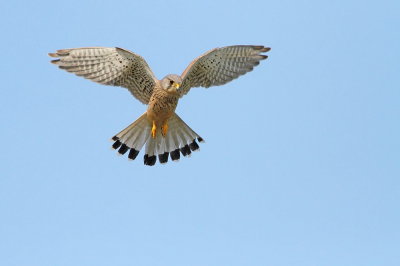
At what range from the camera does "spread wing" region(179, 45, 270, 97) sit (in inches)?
654

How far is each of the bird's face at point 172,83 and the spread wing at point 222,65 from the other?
0.82 m

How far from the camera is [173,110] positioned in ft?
53.0

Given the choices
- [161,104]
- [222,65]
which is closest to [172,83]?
[161,104]

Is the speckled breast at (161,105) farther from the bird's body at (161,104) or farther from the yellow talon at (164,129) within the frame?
the yellow talon at (164,129)

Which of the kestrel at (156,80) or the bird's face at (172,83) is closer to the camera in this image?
the bird's face at (172,83)

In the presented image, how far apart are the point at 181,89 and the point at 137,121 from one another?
114 cm

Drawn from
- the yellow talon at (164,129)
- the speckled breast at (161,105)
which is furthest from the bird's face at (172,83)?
the yellow talon at (164,129)

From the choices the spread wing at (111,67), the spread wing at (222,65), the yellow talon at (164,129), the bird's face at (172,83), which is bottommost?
the yellow talon at (164,129)

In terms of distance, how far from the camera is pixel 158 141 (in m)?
17.3

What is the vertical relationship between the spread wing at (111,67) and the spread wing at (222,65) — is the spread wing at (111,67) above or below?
below

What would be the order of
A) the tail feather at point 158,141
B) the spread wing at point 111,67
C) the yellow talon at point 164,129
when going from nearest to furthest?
the spread wing at point 111,67
the yellow talon at point 164,129
the tail feather at point 158,141

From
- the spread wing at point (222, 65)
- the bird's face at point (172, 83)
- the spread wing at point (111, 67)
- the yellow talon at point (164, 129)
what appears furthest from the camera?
the spread wing at point (222, 65)

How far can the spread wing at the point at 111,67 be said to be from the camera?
15.7m

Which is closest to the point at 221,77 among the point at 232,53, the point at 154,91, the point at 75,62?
the point at 232,53
